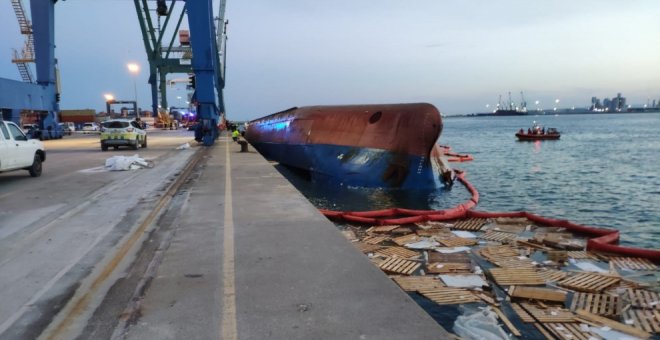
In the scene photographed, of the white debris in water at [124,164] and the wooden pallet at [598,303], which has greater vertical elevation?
the white debris in water at [124,164]

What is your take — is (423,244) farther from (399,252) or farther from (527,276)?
(527,276)

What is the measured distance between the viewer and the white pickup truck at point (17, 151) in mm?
13438

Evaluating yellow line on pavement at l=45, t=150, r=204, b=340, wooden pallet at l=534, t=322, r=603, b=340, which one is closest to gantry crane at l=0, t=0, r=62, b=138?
yellow line on pavement at l=45, t=150, r=204, b=340

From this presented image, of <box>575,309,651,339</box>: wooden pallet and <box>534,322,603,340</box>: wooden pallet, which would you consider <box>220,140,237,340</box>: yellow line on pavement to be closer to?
<box>534,322,603,340</box>: wooden pallet

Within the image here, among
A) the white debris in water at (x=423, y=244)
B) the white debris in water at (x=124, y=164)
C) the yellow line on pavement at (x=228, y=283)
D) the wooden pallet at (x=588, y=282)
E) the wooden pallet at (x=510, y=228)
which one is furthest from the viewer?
the white debris in water at (x=124, y=164)

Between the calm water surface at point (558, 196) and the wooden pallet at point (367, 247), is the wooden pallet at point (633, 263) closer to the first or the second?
the calm water surface at point (558, 196)

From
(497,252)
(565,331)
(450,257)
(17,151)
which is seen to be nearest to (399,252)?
(450,257)

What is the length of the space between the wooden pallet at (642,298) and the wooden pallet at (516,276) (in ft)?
4.17

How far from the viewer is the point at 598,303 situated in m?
6.61

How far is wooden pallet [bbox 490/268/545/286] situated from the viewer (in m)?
7.48

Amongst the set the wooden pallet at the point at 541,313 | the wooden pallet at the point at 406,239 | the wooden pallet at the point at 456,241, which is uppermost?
the wooden pallet at the point at 406,239

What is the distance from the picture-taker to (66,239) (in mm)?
7199

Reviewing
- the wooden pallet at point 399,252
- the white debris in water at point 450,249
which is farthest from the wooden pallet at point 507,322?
the white debris in water at point 450,249

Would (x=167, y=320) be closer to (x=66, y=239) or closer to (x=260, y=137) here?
(x=66, y=239)
